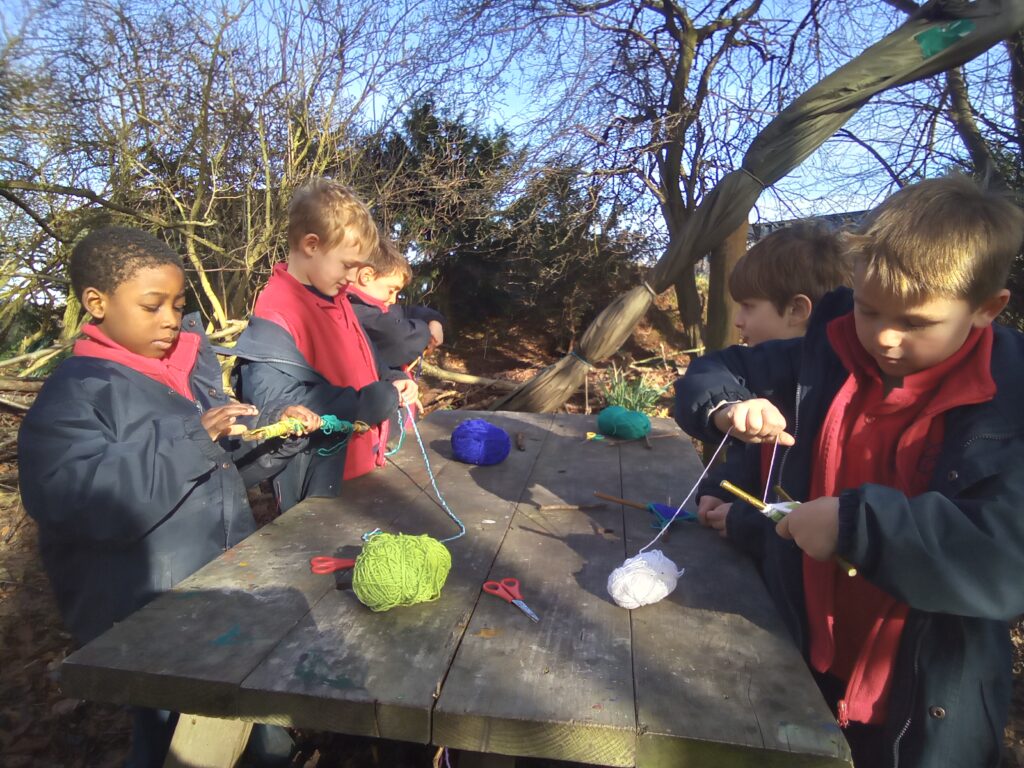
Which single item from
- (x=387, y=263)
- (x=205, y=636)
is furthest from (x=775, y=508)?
(x=387, y=263)

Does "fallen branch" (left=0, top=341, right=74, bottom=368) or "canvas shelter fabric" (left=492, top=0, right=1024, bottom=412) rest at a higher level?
"canvas shelter fabric" (left=492, top=0, right=1024, bottom=412)

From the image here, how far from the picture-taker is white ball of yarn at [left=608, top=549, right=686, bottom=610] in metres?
1.51

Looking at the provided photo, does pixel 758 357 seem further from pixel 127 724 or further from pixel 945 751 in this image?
pixel 127 724

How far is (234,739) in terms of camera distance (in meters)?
1.71

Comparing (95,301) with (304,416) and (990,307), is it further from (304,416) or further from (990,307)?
(990,307)

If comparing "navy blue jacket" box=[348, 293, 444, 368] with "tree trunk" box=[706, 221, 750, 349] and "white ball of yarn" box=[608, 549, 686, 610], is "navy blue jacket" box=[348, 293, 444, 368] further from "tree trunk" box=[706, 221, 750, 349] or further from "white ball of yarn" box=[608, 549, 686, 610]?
"tree trunk" box=[706, 221, 750, 349]

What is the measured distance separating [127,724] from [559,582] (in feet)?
7.38

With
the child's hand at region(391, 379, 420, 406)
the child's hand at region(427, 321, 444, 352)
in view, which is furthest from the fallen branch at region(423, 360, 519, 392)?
the child's hand at region(391, 379, 420, 406)

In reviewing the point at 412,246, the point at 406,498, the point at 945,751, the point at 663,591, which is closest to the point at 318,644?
the point at 663,591

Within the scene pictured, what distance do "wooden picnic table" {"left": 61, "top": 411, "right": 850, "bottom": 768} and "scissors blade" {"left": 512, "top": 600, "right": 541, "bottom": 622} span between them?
14 millimetres

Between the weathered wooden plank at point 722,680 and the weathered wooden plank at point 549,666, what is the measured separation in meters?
0.05

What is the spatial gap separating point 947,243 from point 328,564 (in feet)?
4.94

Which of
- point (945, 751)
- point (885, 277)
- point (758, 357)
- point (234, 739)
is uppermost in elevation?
point (885, 277)

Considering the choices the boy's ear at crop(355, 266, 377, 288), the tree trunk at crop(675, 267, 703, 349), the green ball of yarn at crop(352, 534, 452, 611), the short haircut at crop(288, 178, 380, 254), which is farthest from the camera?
the tree trunk at crop(675, 267, 703, 349)
